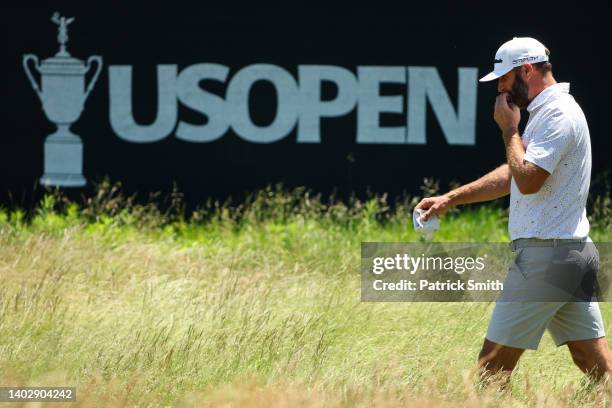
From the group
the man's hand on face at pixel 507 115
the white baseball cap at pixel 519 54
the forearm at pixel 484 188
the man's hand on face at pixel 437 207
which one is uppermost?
the white baseball cap at pixel 519 54

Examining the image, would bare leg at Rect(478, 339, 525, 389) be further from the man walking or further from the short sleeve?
the short sleeve

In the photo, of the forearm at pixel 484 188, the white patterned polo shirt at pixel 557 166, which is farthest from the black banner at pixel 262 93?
the white patterned polo shirt at pixel 557 166

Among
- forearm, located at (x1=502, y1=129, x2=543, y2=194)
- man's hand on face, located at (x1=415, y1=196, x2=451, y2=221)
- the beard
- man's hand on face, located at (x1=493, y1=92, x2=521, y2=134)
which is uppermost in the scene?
the beard

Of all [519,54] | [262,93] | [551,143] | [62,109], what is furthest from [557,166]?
[62,109]

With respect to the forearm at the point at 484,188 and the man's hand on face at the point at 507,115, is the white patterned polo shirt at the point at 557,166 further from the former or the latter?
the forearm at the point at 484,188

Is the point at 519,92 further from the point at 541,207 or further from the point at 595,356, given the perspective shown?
the point at 595,356

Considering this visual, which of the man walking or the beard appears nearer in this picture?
the man walking

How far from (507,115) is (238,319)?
2253mm

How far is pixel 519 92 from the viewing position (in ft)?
17.0

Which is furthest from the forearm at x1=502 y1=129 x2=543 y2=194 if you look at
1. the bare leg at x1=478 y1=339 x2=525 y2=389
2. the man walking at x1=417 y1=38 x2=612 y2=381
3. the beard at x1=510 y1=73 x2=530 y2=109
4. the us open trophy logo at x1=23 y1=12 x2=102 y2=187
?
the us open trophy logo at x1=23 y1=12 x2=102 y2=187

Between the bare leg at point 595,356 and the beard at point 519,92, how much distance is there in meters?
1.11

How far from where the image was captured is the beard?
5.17 meters

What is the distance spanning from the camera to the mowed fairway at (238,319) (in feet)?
17.3

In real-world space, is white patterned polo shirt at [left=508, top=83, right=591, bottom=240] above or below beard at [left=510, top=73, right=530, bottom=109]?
below
